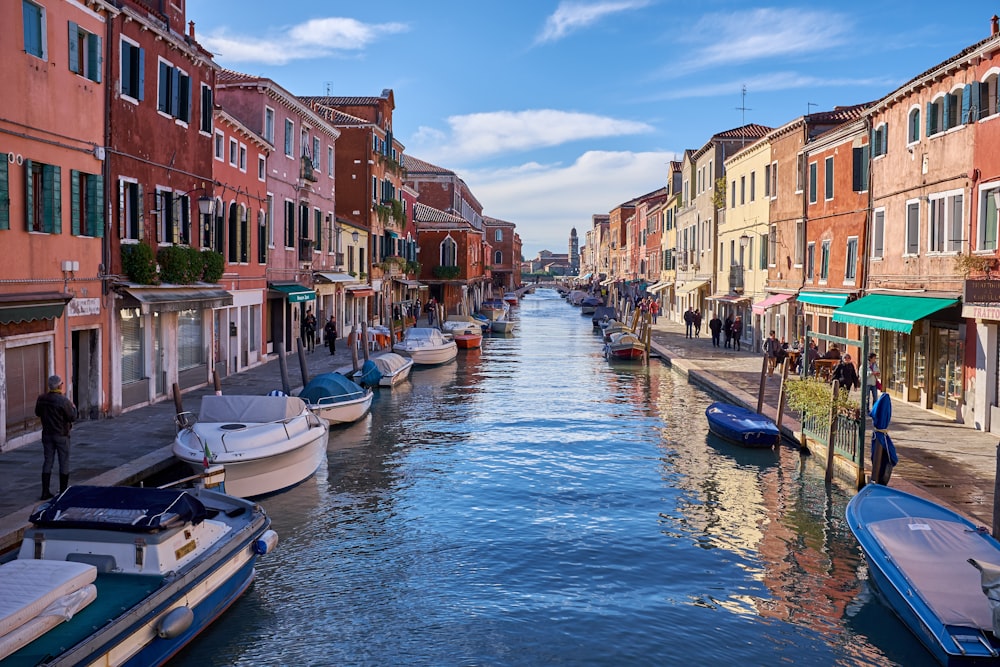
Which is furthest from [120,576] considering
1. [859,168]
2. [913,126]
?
[859,168]

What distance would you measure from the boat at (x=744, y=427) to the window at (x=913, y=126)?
790cm

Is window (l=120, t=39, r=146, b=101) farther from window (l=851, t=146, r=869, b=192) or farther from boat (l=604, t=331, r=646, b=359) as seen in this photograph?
boat (l=604, t=331, r=646, b=359)

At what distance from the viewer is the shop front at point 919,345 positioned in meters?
19.8

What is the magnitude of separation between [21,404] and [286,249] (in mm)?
18324

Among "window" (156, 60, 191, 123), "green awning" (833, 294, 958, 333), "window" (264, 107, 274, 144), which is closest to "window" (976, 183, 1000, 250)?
"green awning" (833, 294, 958, 333)

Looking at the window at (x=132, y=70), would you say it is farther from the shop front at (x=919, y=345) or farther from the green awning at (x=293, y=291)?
the shop front at (x=919, y=345)

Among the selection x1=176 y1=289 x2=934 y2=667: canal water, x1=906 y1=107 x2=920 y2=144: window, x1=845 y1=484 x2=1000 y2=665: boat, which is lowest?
x1=176 y1=289 x2=934 y2=667: canal water

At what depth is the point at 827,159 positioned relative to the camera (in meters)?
28.9

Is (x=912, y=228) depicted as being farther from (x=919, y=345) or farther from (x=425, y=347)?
(x=425, y=347)

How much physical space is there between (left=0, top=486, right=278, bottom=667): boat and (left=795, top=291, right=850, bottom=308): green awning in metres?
20.7

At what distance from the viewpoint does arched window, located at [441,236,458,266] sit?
68.2m

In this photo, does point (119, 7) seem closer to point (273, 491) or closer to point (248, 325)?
point (273, 491)

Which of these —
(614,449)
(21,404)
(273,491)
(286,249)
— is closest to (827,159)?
A: (614,449)

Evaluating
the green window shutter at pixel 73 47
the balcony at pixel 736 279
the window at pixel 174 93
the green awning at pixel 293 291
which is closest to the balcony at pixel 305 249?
the green awning at pixel 293 291
